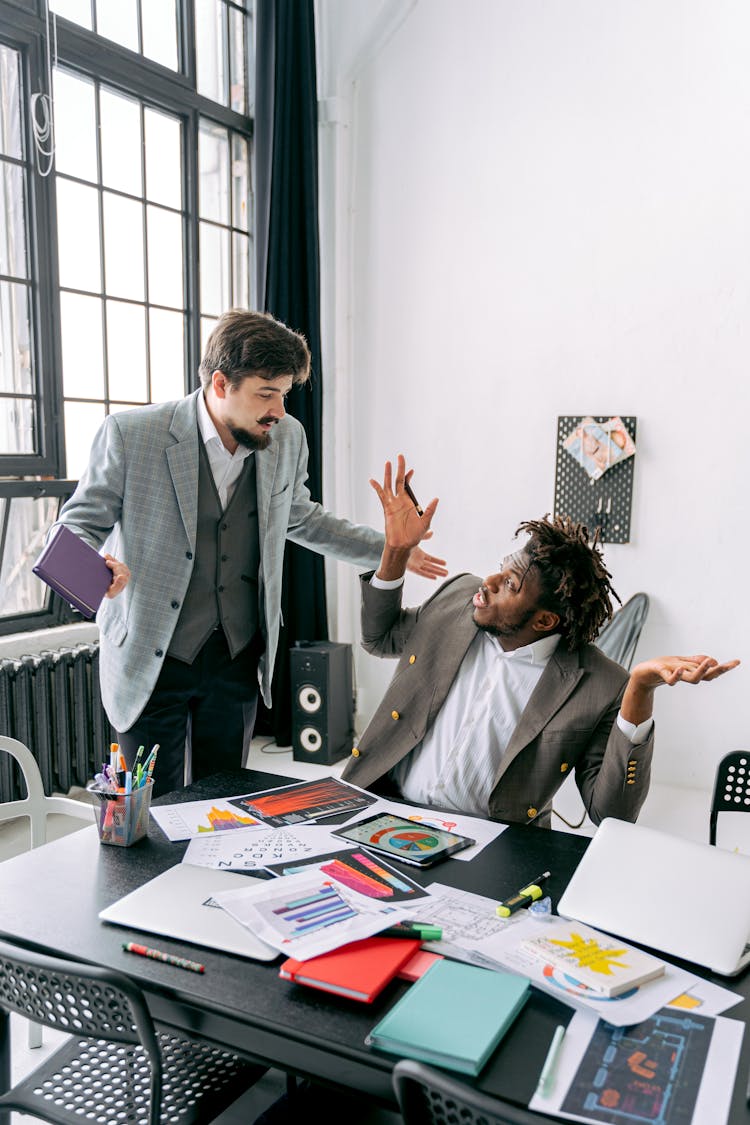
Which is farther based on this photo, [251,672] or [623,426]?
[623,426]

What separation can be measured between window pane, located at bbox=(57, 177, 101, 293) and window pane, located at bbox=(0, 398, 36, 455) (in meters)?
0.50

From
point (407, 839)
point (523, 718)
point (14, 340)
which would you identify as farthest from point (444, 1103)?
point (14, 340)

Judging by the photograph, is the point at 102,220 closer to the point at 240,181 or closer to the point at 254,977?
the point at 240,181

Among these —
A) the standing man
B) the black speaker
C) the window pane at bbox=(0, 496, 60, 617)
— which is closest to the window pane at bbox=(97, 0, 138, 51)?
the window pane at bbox=(0, 496, 60, 617)

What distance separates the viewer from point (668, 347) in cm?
369

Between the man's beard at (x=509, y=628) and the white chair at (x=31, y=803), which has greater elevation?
the man's beard at (x=509, y=628)

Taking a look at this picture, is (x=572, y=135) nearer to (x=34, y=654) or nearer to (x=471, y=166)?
(x=471, y=166)

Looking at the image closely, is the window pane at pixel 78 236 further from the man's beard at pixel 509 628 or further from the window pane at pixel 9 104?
the man's beard at pixel 509 628

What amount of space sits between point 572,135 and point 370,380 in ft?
4.40

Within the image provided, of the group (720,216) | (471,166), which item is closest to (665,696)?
(720,216)

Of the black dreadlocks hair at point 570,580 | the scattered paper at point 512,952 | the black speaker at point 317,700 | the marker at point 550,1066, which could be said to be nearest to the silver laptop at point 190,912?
the scattered paper at point 512,952

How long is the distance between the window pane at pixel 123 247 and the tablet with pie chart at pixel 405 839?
8.92ft

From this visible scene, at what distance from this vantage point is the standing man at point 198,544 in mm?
2111

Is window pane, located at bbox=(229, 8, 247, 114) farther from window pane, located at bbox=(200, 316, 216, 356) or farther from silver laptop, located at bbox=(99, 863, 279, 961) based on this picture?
silver laptop, located at bbox=(99, 863, 279, 961)
